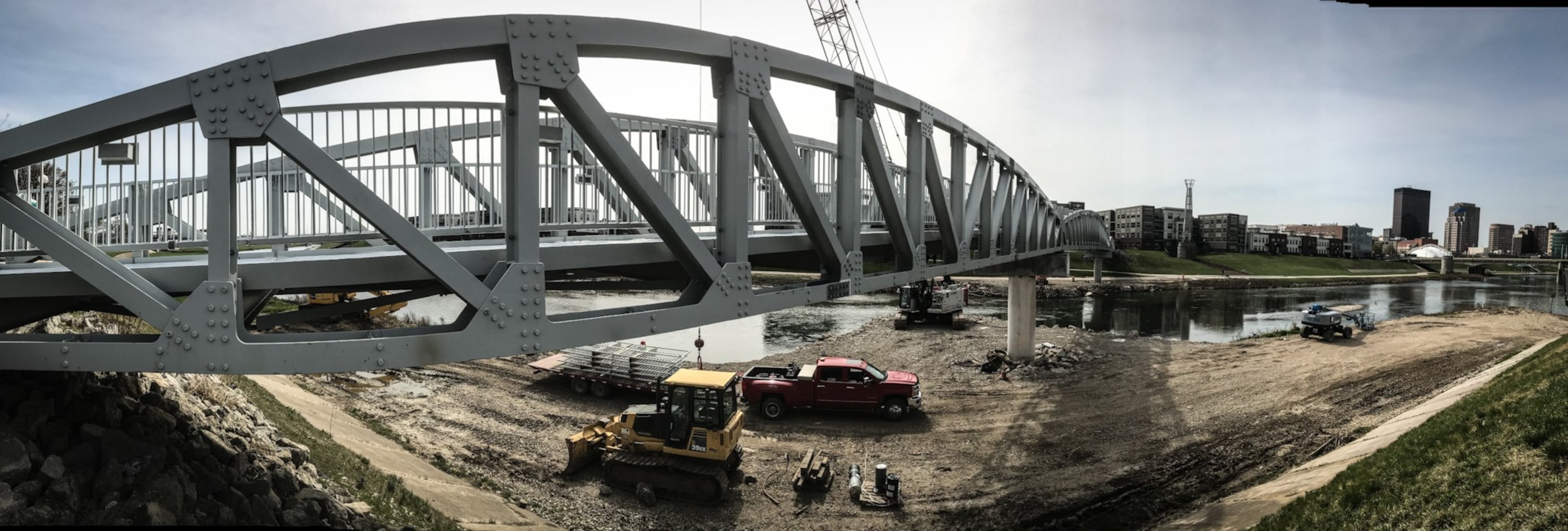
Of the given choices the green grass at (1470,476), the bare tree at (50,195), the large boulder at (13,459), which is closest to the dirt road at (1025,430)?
the green grass at (1470,476)

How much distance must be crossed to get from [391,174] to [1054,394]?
2012 centimetres

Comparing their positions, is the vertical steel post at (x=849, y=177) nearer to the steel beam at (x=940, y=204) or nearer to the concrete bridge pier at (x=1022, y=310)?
the steel beam at (x=940, y=204)

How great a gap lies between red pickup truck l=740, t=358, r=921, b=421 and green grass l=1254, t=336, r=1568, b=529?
9.45 meters

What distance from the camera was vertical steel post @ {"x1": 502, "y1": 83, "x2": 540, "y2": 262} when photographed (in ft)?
18.5

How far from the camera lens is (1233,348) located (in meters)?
28.1

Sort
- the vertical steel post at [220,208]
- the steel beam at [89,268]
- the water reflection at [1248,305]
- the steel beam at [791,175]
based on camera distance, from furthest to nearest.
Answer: the water reflection at [1248,305] → the steel beam at [791,175] → the vertical steel post at [220,208] → the steel beam at [89,268]

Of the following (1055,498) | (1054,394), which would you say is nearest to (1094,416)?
(1054,394)

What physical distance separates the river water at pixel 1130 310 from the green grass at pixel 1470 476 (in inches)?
816

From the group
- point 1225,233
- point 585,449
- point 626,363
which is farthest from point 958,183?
point 1225,233

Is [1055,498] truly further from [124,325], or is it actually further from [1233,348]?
[1233,348]

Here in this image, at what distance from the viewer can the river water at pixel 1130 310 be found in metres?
37.4

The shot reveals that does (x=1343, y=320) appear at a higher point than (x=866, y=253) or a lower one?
lower

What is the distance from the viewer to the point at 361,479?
10.5 m

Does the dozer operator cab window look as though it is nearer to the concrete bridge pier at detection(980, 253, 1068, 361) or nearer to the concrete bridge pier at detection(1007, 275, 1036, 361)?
the concrete bridge pier at detection(980, 253, 1068, 361)
